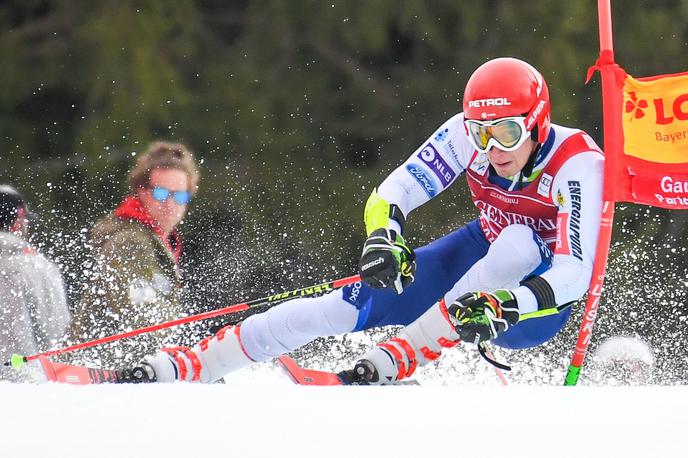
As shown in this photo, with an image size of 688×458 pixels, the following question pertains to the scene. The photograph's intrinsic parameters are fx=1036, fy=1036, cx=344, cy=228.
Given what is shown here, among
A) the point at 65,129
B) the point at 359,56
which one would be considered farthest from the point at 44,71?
the point at 359,56

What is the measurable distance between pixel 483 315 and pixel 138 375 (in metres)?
0.99

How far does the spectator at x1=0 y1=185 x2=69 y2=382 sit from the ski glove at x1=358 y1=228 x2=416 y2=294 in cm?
119

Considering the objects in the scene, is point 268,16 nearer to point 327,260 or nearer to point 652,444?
point 327,260

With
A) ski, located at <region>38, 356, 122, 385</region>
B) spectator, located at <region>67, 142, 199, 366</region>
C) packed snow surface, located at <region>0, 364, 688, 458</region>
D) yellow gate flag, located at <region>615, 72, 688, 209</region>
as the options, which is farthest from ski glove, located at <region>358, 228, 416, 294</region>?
spectator, located at <region>67, 142, 199, 366</region>

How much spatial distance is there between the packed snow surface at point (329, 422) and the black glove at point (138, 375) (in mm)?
969

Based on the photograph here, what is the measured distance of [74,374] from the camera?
2850 mm

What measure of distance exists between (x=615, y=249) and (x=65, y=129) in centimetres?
423

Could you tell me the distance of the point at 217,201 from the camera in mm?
7266

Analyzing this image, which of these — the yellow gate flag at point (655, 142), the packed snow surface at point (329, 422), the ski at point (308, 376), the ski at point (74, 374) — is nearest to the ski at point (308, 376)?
the ski at point (308, 376)

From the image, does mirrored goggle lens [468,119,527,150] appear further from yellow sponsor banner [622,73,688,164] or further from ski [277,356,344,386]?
ski [277,356,344,386]

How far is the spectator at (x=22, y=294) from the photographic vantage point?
10.8ft

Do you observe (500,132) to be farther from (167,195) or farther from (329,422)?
(167,195)

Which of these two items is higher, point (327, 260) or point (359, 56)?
point (359, 56)

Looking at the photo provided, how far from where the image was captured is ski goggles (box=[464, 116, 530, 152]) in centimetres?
281
